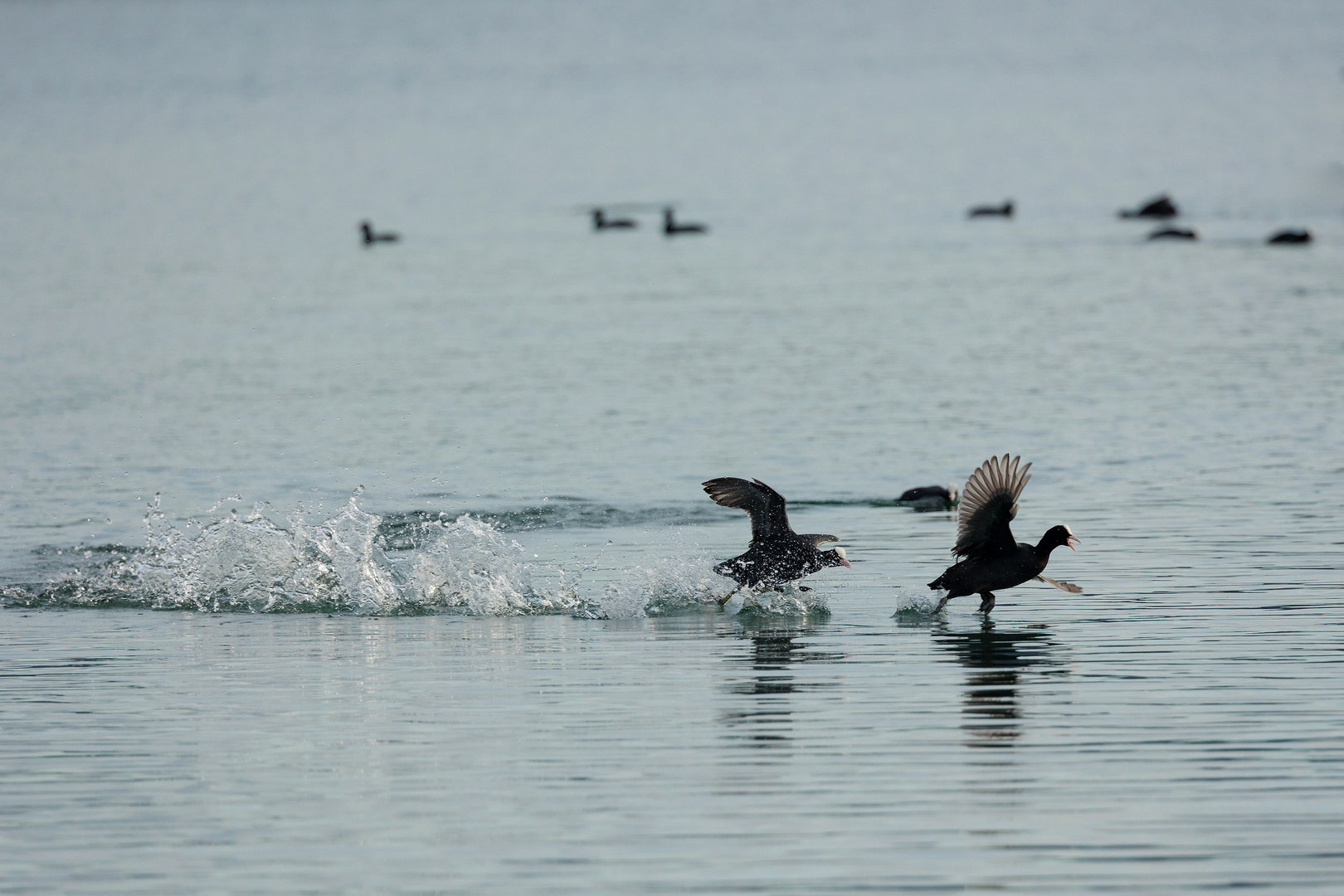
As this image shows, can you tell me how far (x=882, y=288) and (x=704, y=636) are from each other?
26486 mm

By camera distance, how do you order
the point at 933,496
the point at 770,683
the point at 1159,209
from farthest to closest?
the point at 1159,209
the point at 933,496
the point at 770,683

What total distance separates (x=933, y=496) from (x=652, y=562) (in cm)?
386

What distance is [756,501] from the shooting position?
1541cm

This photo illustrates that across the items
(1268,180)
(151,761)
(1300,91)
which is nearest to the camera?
(151,761)

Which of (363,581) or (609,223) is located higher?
(609,223)

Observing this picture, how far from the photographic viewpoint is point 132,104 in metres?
123

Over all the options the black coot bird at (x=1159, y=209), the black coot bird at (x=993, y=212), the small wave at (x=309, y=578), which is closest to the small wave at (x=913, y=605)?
the small wave at (x=309, y=578)

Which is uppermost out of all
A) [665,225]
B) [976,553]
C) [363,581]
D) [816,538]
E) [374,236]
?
[665,225]

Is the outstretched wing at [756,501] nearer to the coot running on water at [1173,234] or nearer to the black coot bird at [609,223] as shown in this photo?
the coot running on water at [1173,234]

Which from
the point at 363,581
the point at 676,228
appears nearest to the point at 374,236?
the point at 676,228

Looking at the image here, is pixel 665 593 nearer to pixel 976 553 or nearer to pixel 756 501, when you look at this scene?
pixel 756 501

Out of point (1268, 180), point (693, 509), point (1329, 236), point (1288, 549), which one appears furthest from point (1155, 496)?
point (1268, 180)

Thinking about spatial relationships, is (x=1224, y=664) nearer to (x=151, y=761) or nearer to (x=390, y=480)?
(x=151, y=761)

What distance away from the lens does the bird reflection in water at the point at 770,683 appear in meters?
11.1
